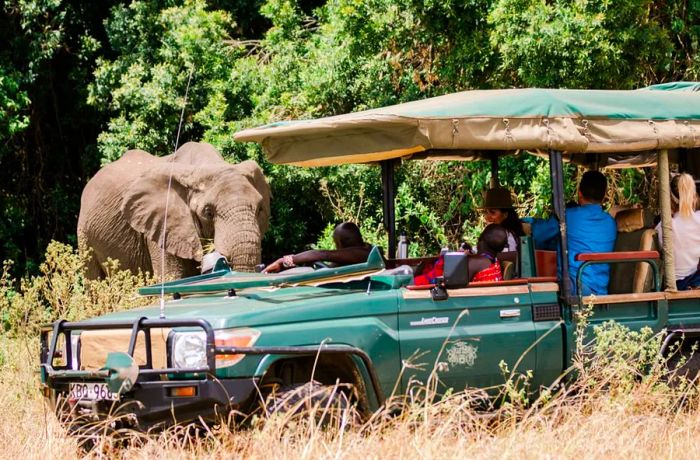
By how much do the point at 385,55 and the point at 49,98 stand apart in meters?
7.00

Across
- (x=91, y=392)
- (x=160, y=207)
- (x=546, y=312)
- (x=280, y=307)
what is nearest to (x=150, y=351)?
(x=91, y=392)

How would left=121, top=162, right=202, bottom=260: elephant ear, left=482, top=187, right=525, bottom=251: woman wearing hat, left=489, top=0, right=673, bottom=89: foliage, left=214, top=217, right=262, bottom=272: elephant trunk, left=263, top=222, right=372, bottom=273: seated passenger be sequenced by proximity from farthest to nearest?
left=121, top=162, right=202, bottom=260: elephant ear, left=214, top=217, right=262, bottom=272: elephant trunk, left=489, top=0, right=673, bottom=89: foliage, left=482, top=187, right=525, bottom=251: woman wearing hat, left=263, top=222, right=372, bottom=273: seated passenger

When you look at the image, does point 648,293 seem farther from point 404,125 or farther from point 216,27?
point 216,27

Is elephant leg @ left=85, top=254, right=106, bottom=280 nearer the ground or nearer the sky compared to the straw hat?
nearer the ground

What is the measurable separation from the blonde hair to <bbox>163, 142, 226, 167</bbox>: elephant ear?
23.7 feet

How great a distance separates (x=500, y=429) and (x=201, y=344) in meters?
1.66

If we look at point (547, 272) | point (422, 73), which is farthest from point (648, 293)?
point (422, 73)

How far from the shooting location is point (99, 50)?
1852cm

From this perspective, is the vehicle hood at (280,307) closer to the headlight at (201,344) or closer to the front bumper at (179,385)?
the headlight at (201,344)

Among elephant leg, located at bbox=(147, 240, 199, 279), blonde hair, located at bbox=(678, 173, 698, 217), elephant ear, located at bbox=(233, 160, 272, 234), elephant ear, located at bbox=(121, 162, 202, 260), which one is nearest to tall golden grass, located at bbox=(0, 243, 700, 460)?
blonde hair, located at bbox=(678, 173, 698, 217)

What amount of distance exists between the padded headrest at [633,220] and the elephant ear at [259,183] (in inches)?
268

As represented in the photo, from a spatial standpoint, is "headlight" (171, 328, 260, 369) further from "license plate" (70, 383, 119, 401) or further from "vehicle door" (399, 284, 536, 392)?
"vehicle door" (399, 284, 536, 392)

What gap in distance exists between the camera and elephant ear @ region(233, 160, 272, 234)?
45.0 ft

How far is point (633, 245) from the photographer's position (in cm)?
733
